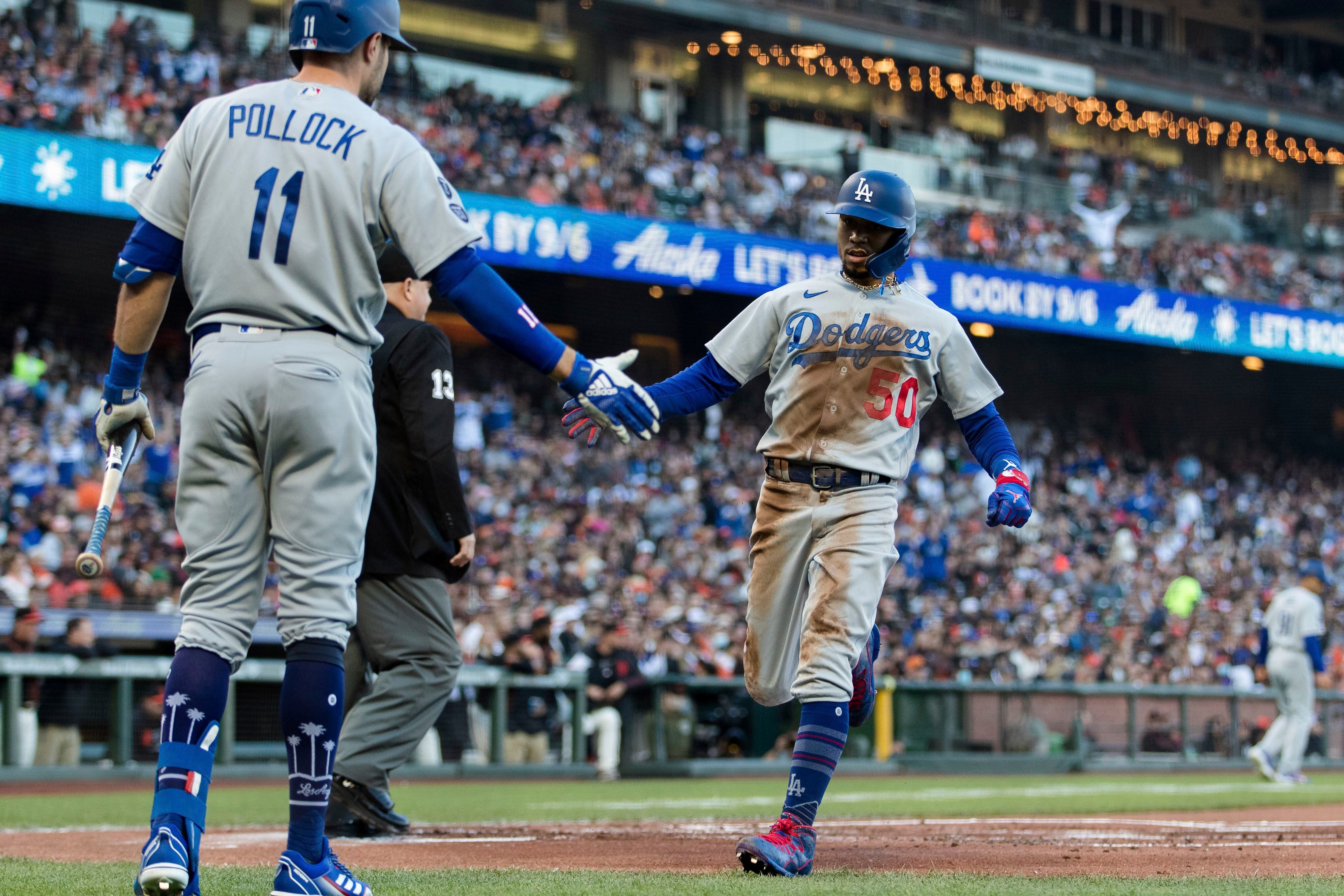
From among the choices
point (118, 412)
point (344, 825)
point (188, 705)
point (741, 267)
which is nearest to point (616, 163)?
point (741, 267)

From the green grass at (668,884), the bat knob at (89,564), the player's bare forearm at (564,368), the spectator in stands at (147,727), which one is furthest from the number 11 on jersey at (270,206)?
the spectator in stands at (147,727)

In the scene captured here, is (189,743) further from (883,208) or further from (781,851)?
(883,208)

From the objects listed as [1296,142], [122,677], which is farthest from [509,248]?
[1296,142]

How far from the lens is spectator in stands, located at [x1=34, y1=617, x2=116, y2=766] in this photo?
1220cm

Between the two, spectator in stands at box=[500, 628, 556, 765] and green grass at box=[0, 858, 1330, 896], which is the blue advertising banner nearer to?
spectator in stands at box=[500, 628, 556, 765]

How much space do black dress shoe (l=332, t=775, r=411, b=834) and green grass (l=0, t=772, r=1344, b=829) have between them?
1.31 metres

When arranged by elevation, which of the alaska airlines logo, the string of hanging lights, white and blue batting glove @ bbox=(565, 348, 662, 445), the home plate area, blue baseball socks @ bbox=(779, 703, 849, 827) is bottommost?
the home plate area

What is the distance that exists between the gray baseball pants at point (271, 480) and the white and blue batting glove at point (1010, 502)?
2.27 m

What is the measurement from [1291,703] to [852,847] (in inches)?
365

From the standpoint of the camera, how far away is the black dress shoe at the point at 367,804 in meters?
5.85

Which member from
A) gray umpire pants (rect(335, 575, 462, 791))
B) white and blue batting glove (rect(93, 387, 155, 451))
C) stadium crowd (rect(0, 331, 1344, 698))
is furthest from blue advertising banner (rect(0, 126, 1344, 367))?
white and blue batting glove (rect(93, 387, 155, 451))

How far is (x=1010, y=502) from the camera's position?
518 centimetres

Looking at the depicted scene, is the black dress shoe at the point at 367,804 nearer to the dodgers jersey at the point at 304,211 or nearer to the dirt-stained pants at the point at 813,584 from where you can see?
the dirt-stained pants at the point at 813,584

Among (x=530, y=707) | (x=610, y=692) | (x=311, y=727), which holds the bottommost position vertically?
(x=530, y=707)
